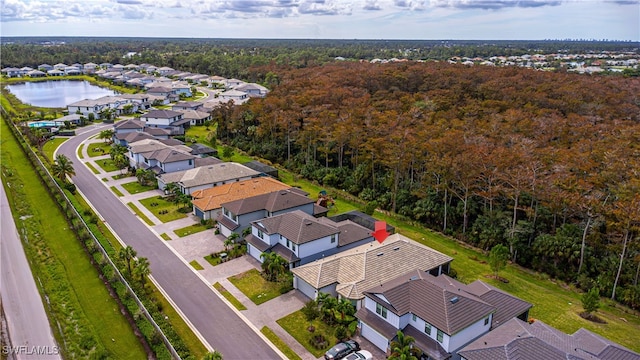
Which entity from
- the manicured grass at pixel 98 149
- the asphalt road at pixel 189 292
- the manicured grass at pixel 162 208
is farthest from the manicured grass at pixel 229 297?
the manicured grass at pixel 98 149

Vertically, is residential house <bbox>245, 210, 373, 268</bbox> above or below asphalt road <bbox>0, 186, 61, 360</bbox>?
above

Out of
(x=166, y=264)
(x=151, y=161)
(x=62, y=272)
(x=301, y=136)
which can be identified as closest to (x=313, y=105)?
(x=301, y=136)

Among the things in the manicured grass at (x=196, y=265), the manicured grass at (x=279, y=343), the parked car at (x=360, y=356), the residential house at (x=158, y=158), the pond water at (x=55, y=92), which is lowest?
the manicured grass at (x=279, y=343)

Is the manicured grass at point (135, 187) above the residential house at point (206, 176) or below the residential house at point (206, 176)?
below

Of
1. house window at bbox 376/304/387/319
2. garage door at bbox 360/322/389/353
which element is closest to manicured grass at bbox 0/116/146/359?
garage door at bbox 360/322/389/353

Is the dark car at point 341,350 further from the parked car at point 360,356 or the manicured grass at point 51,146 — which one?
the manicured grass at point 51,146

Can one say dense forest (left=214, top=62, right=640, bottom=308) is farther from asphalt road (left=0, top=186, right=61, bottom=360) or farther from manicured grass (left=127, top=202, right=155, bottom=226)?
asphalt road (left=0, top=186, right=61, bottom=360)
